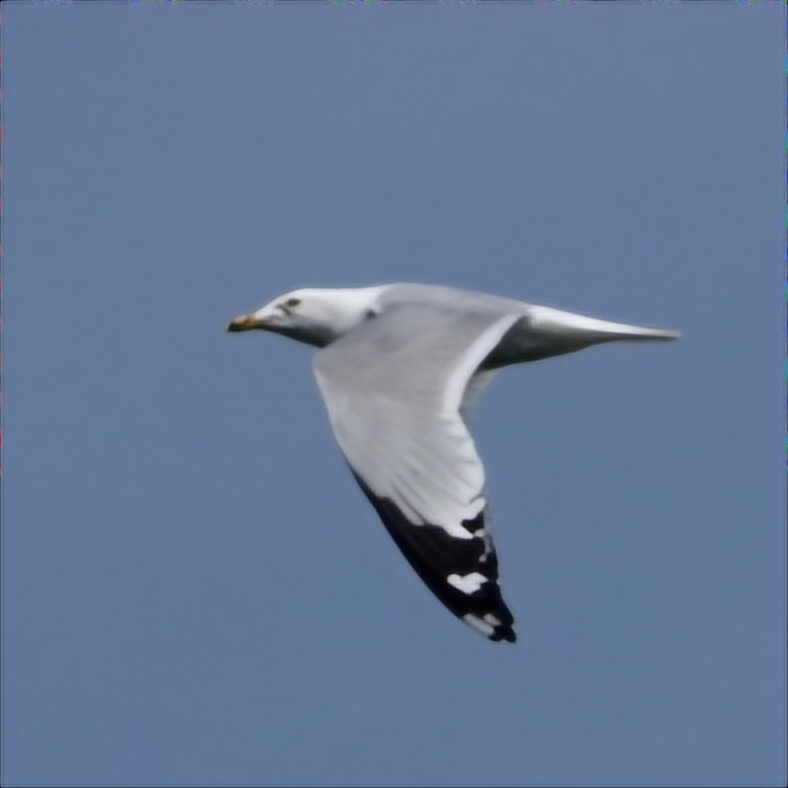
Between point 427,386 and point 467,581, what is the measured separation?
1.44 feet

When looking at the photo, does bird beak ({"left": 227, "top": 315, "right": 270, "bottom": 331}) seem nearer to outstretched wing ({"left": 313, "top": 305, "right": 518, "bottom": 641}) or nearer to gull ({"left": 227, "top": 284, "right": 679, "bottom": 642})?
gull ({"left": 227, "top": 284, "right": 679, "bottom": 642})

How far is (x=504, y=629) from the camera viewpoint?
125 inches

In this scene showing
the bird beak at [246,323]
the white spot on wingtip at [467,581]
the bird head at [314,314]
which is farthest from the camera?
the bird beak at [246,323]

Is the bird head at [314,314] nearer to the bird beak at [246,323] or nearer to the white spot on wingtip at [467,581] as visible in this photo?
the bird beak at [246,323]

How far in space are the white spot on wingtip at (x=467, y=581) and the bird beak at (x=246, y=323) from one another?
122 cm

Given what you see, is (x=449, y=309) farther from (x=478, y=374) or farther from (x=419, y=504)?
(x=419, y=504)

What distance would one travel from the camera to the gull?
3184 millimetres

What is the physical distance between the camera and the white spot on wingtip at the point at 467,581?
3160mm

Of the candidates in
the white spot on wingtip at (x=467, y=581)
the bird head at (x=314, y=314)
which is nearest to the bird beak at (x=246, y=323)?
the bird head at (x=314, y=314)

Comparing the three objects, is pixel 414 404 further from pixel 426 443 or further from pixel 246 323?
pixel 246 323

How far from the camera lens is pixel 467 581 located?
10.4 ft

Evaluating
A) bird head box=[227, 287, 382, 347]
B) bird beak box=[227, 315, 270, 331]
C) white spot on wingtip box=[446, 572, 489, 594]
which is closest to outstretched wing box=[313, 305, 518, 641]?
white spot on wingtip box=[446, 572, 489, 594]

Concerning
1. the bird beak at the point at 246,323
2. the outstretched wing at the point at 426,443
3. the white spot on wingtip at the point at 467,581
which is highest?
the bird beak at the point at 246,323

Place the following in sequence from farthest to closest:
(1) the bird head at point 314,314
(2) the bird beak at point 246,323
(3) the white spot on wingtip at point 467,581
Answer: (2) the bird beak at point 246,323 < (1) the bird head at point 314,314 < (3) the white spot on wingtip at point 467,581
